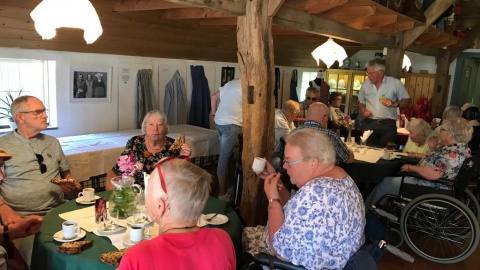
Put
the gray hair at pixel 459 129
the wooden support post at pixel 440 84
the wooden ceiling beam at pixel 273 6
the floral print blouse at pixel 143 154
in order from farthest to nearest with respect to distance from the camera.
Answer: the wooden support post at pixel 440 84
the gray hair at pixel 459 129
the wooden ceiling beam at pixel 273 6
the floral print blouse at pixel 143 154

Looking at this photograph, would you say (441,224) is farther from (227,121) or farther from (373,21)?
(373,21)

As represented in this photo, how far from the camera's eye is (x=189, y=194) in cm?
131

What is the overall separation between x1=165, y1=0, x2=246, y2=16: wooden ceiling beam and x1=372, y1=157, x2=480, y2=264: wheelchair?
1.90 m

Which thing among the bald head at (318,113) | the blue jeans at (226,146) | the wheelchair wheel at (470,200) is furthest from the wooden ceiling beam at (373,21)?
the wheelchair wheel at (470,200)

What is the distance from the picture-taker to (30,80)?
4.17 meters

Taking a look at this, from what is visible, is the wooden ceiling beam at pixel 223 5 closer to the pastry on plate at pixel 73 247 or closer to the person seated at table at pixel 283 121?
the pastry on plate at pixel 73 247

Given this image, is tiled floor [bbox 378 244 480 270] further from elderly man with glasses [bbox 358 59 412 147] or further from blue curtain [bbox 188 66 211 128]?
blue curtain [bbox 188 66 211 128]

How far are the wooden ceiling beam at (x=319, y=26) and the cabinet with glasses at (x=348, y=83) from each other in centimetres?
308

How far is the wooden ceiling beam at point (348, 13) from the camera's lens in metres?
3.79

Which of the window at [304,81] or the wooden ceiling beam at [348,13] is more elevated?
the wooden ceiling beam at [348,13]

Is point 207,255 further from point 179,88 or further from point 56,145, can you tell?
point 179,88

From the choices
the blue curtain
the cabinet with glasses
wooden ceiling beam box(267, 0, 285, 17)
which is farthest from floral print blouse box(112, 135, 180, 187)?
the cabinet with glasses

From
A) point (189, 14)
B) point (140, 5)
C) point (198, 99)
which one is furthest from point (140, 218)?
point (198, 99)

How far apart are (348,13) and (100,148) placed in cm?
288
